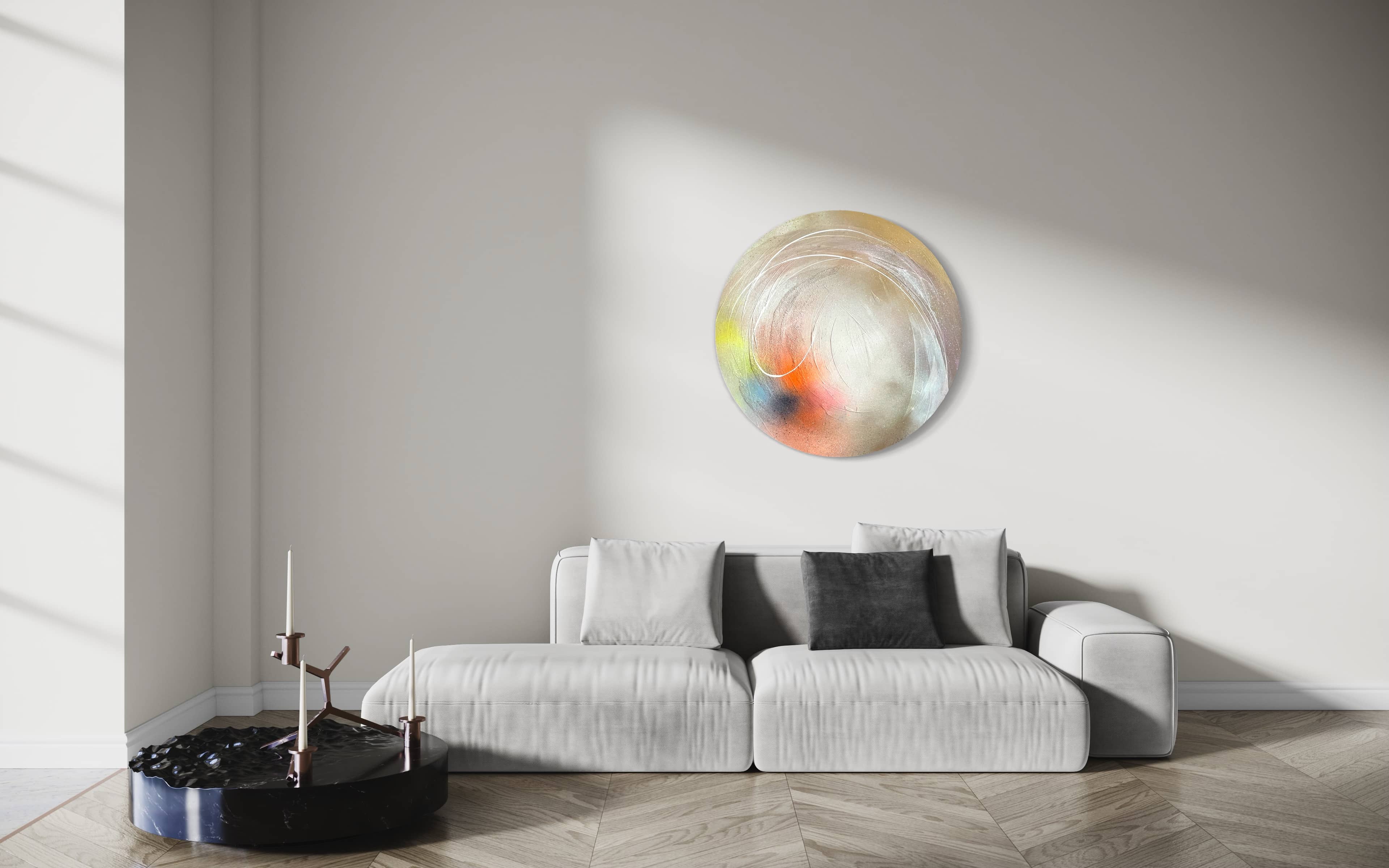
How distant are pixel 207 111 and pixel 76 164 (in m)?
0.72

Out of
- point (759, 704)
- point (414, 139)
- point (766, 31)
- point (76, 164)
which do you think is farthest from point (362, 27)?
point (759, 704)

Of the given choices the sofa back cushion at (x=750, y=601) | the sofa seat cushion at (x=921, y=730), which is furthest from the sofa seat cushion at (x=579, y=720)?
the sofa back cushion at (x=750, y=601)

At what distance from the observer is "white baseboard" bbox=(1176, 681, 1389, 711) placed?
13.1 ft

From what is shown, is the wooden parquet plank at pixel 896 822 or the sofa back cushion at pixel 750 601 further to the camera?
the sofa back cushion at pixel 750 601

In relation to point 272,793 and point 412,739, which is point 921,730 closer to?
point 412,739

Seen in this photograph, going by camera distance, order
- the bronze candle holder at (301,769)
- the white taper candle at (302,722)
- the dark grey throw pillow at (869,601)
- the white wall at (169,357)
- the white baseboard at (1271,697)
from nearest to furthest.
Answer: the white taper candle at (302,722)
the bronze candle holder at (301,769)
the white wall at (169,357)
the dark grey throw pillow at (869,601)
the white baseboard at (1271,697)

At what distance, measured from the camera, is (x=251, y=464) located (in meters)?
3.92

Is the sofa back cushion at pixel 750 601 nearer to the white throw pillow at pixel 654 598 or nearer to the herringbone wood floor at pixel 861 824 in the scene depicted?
the white throw pillow at pixel 654 598

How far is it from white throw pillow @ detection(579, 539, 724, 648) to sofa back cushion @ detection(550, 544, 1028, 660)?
9cm

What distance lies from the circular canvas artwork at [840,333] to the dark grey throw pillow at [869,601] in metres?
0.66

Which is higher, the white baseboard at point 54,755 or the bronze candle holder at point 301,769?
the bronze candle holder at point 301,769

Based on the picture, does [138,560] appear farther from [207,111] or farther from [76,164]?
[207,111]

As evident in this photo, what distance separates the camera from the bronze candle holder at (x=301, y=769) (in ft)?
8.09

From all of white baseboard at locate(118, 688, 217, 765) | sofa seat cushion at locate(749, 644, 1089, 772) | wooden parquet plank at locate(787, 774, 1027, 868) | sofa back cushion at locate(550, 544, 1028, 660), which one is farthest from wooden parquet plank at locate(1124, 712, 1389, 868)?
white baseboard at locate(118, 688, 217, 765)
